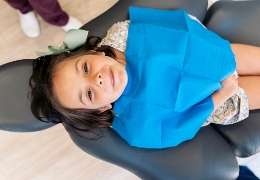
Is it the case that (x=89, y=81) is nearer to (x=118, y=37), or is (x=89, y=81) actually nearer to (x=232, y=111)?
(x=118, y=37)

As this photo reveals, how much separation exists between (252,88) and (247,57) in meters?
0.10

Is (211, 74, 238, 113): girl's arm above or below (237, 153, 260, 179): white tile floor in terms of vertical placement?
above

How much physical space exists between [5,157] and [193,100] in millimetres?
943

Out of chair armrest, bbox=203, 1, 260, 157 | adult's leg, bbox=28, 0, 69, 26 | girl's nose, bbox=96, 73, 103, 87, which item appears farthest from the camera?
adult's leg, bbox=28, 0, 69, 26

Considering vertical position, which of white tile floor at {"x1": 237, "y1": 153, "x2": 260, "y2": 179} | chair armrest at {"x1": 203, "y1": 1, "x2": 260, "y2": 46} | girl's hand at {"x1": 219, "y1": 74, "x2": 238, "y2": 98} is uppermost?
chair armrest at {"x1": 203, "y1": 1, "x2": 260, "y2": 46}

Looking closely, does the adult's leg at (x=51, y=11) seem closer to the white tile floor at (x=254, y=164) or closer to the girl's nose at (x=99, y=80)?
the girl's nose at (x=99, y=80)

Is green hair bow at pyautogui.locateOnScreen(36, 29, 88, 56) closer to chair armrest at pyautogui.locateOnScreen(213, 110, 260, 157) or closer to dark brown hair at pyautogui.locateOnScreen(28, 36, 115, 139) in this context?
dark brown hair at pyautogui.locateOnScreen(28, 36, 115, 139)

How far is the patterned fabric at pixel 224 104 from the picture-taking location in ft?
3.11

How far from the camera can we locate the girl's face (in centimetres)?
86

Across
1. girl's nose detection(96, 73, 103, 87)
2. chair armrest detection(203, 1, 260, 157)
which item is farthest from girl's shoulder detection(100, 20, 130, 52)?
chair armrest detection(203, 1, 260, 157)

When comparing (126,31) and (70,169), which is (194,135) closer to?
(126,31)

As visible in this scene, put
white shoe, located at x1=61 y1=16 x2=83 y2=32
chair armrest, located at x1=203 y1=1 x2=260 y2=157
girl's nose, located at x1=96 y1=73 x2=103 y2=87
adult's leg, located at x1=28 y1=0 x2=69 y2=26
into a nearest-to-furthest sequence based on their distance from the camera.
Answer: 1. girl's nose, located at x1=96 y1=73 x2=103 y2=87
2. chair armrest, located at x1=203 y1=1 x2=260 y2=157
3. adult's leg, located at x1=28 y1=0 x2=69 y2=26
4. white shoe, located at x1=61 y1=16 x2=83 y2=32

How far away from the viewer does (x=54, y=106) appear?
95cm

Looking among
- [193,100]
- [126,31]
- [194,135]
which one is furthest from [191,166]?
[126,31]
